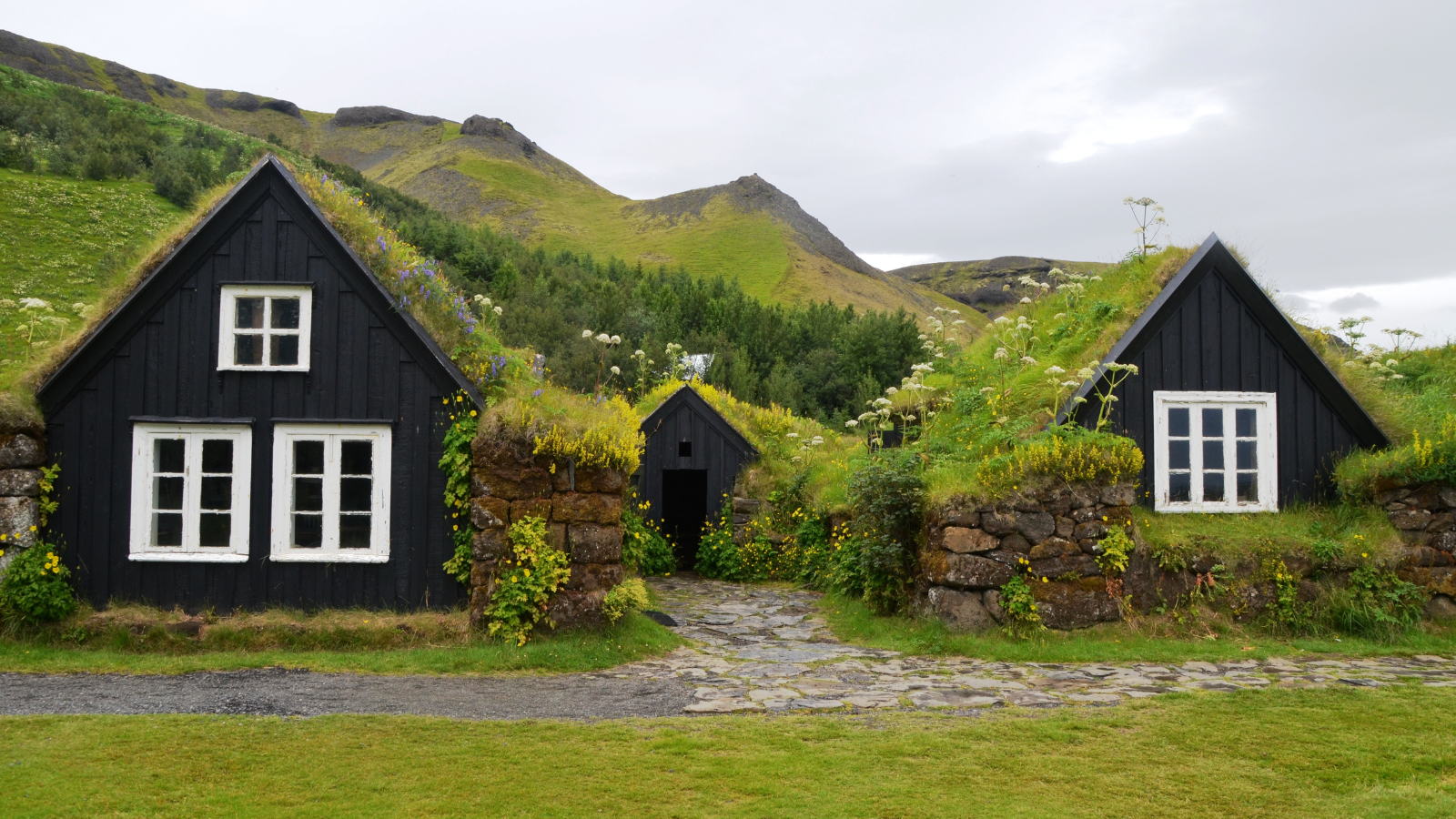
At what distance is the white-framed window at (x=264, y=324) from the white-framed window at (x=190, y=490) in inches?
35.0

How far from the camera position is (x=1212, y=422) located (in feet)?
42.6

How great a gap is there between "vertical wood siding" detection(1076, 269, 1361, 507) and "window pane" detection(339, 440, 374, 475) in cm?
1007

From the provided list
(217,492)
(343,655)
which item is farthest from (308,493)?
(343,655)

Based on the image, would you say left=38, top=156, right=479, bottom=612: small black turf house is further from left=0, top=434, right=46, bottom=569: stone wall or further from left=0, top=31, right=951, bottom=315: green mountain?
left=0, top=31, right=951, bottom=315: green mountain

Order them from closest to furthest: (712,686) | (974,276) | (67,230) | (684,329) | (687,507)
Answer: (712,686), (687,507), (67,230), (684,329), (974,276)

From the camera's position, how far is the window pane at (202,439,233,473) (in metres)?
11.1

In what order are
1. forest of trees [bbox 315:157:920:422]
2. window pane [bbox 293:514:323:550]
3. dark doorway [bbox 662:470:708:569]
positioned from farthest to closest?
forest of trees [bbox 315:157:920:422], dark doorway [bbox 662:470:708:569], window pane [bbox 293:514:323:550]

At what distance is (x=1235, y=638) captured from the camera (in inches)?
451

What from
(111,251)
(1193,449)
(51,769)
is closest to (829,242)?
(111,251)

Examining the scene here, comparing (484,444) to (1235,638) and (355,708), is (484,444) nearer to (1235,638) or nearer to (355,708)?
(355,708)

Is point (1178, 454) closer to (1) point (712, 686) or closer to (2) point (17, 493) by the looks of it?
(1) point (712, 686)

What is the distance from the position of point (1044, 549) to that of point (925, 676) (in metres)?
2.63

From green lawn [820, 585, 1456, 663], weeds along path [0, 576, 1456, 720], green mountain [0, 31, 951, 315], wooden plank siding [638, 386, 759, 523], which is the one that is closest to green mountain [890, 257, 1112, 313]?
green mountain [0, 31, 951, 315]

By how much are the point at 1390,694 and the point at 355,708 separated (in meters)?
9.52
